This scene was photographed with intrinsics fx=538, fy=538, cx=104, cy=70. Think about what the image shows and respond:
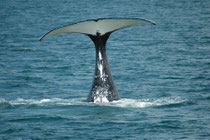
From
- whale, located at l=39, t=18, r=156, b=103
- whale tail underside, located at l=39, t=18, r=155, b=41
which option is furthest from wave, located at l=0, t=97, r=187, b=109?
whale tail underside, located at l=39, t=18, r=155, b=41

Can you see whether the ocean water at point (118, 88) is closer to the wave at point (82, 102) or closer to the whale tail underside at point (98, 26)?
the wave at point (82, 102)

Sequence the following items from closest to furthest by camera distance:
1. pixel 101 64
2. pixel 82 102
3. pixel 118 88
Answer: pixel 101 64 → pixel 82 102 → pixel 118 88

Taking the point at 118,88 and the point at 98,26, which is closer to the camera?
the point at 98,26

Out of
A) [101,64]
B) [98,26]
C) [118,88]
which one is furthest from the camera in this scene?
[118,88]

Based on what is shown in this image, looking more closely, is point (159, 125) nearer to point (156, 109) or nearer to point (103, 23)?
point (156, 109)

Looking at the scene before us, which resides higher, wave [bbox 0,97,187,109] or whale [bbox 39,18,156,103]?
whale [bbox 39,18,156,103]

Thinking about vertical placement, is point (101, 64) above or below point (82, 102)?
above

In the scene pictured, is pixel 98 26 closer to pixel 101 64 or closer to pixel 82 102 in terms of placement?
pixel 101 64

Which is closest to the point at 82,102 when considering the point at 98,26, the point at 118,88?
the point at 98,26

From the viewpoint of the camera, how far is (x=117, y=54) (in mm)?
36906

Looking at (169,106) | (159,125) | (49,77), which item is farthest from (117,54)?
(159,125)

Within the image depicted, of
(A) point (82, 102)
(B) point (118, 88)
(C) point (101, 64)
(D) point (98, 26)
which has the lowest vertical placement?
(A) point (82, 102)

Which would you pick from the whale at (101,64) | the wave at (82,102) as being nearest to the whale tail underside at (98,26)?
the whale at (101,64)

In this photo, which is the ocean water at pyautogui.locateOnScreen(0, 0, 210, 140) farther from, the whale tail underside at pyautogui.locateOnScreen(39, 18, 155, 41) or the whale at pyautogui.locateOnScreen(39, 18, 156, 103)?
the whale tail underside at pyautogui.locateOnScreen(39, 18, 155, 41)
